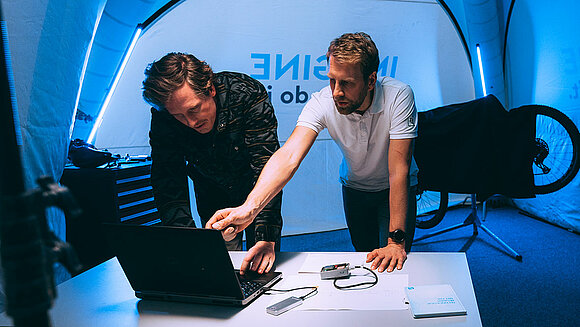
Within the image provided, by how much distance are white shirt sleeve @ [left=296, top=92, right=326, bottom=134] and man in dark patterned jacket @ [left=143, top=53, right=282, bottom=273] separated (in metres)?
0.12

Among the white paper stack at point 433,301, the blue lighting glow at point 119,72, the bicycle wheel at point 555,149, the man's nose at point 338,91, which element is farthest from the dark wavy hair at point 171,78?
the bicycle wheel at point 555,149

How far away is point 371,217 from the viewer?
1.97 metres

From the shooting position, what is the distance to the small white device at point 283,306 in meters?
1.13

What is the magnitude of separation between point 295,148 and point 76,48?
1.39 m

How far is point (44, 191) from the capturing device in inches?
12.6

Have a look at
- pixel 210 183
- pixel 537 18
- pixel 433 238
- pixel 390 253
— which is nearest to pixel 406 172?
pixel 390 253

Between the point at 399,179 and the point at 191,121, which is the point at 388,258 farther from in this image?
the point at 191,121

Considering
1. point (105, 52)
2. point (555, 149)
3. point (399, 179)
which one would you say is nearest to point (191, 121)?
point (399, 179)

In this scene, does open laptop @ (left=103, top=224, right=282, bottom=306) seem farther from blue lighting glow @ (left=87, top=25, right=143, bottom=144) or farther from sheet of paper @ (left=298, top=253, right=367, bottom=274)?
blue lighting glow @ (left=87, top=25, right=143, bottom=144)

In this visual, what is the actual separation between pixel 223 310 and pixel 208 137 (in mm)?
745

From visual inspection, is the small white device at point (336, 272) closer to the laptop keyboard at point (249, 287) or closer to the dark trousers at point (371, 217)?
the laptop keyboard at point (249, 287)

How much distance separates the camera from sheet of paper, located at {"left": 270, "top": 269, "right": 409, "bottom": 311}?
3.76 feet

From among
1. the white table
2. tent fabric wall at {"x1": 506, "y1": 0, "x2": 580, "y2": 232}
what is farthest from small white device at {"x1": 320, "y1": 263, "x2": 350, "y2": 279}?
tent fabric wall at {"x1": 506, "y1": 0, "x2": 580, "y2": 232}

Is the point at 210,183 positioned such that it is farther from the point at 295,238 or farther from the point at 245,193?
the point at 295,238
